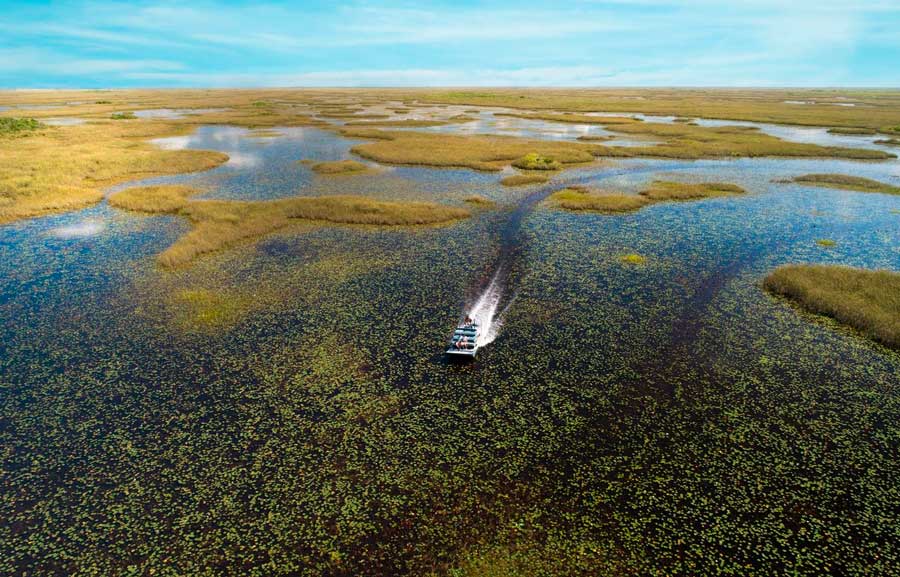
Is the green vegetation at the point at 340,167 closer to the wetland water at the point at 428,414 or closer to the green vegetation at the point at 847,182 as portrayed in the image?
the wetland water at the point at 428,414

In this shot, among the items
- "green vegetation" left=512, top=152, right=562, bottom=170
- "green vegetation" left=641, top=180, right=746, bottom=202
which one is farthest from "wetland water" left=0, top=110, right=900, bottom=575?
"green vegetation" left=512, top=152, right=562, bottom=170

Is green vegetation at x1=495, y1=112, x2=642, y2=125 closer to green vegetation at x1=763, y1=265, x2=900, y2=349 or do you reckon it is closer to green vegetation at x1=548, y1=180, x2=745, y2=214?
green vegetation at x1=548, y1=180, x2=745, y2=214

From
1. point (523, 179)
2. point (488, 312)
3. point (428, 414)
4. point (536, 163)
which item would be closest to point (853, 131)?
point (536, 163)

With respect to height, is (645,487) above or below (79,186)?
below

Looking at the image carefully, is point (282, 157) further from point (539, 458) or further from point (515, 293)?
point (539, 458)

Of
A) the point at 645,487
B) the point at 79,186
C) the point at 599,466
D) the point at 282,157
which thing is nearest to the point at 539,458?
the point at 599,466

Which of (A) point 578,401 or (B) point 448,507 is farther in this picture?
(A) point 578,401

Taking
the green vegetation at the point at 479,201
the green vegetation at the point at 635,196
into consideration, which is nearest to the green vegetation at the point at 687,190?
the green vegetation at the point at 635,196
